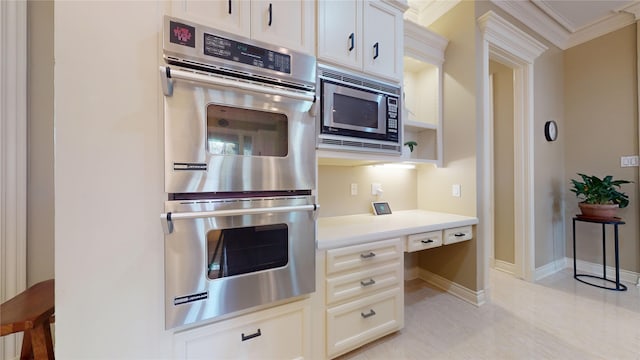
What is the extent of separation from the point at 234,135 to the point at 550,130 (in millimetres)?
3780

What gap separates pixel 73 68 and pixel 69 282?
33.7 inches

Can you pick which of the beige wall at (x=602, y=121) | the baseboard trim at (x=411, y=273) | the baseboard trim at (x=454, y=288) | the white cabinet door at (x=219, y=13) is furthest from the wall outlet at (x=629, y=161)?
the white cabinet door at (x=219, y=13)

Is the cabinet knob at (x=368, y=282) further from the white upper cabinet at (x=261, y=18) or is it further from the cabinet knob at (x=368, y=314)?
the white upper cabinet at (x=261, y=18)

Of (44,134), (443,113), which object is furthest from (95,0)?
(443,113)

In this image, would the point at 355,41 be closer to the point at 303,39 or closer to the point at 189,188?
the point at 303,39

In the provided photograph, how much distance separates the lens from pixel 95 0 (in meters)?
1.02

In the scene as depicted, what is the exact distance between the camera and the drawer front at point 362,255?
150cm

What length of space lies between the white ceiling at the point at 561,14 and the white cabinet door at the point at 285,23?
174 centimetres

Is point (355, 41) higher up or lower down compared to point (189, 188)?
higher up

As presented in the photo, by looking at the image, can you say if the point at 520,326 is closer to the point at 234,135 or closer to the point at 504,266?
the point at 504,266

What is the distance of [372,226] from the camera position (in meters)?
1.86

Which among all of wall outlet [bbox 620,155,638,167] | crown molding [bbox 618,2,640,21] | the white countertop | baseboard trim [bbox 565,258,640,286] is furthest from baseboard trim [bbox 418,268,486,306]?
crown molding [bbox 618,2,640,21]

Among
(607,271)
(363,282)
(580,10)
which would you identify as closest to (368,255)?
(363,282)

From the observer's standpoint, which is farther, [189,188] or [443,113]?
[443,113]
